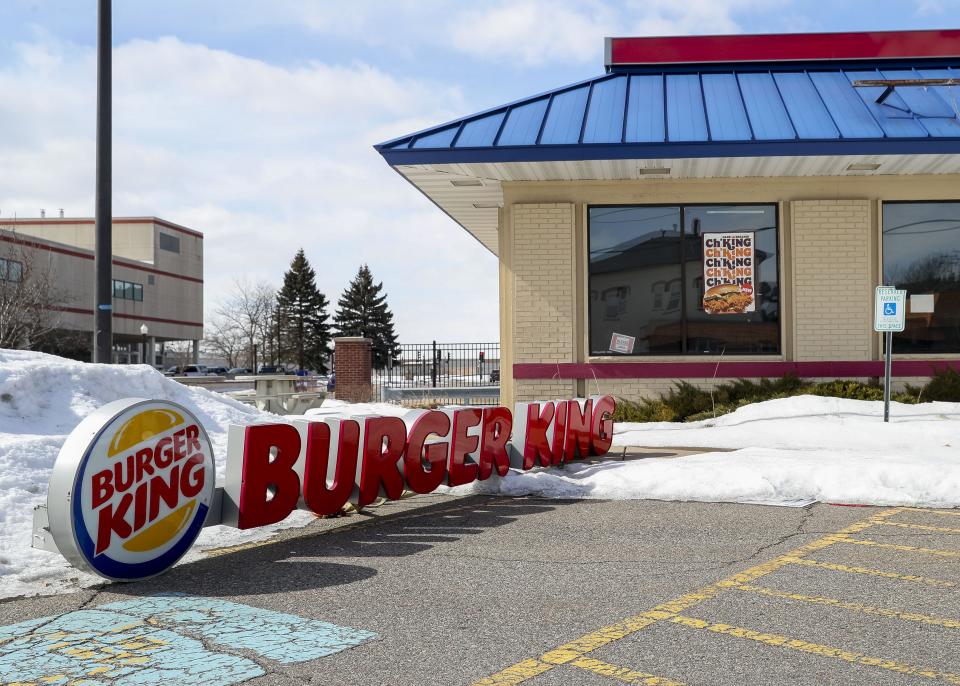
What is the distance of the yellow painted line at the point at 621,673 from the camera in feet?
13.1

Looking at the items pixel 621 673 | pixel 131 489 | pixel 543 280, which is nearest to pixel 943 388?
pixel 543 280

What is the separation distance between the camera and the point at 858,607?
516 centimetres

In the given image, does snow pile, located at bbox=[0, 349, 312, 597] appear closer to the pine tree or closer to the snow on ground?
the snow on ground

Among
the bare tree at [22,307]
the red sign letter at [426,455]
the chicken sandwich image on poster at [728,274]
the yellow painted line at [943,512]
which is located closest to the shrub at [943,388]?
the chicken sandwich image on poster at [728,274]

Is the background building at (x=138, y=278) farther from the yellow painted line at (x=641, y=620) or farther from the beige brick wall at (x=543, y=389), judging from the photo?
the yellow painted line at (x=641, y=620)

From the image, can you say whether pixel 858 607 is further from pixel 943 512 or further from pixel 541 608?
pixel 943 512

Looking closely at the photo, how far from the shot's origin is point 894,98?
1585 centimetres

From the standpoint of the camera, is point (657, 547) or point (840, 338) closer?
point (657, 547)

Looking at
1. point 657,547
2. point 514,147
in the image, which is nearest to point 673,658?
point 657,547

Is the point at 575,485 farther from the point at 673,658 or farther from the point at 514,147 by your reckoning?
the point at 514,147

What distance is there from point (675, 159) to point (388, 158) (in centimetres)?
460

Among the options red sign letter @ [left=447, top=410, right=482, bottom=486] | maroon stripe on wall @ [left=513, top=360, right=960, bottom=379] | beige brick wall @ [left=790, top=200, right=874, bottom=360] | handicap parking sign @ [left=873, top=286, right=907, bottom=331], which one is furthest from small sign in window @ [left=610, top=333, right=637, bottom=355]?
red sign letter @ [left=447, top=410, right=482, bottom=486]

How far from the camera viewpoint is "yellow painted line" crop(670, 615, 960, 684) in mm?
4086

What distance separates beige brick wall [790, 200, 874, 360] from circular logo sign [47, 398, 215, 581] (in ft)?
39.5
